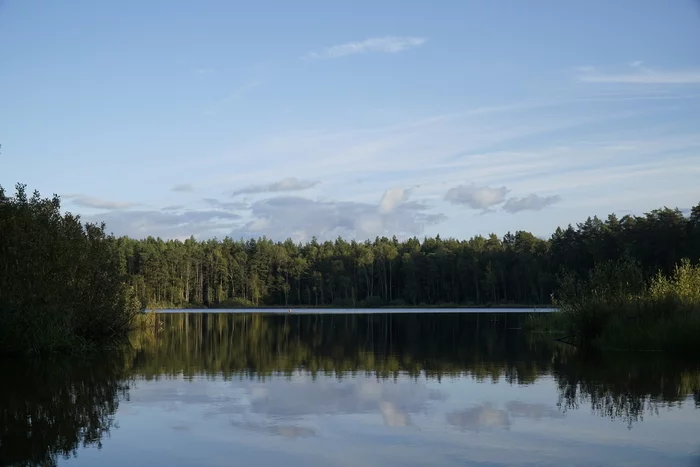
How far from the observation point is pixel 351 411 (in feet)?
43.6

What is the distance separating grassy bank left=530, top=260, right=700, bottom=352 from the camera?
24234mm

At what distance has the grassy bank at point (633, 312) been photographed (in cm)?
2423

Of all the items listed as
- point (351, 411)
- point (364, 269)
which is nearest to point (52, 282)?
point (351, 411)

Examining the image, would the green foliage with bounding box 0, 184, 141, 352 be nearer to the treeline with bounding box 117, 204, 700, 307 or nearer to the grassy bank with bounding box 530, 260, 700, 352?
the grassy bank with bounding box 530, 260, 700, 352

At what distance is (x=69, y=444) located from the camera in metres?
10.6

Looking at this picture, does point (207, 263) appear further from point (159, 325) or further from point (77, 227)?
point (77, 227)

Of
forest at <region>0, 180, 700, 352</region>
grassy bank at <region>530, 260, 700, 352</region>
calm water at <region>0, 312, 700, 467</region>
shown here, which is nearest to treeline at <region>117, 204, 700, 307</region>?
forest at <region>0, 180, 700, 352</region>

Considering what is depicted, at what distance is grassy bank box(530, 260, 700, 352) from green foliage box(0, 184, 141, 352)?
1866 centimetres

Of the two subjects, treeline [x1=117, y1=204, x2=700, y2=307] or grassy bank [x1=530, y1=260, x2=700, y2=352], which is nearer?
grassy bank [x1=530, y1=260, x2=700, y2=352]

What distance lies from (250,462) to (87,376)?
10969mm

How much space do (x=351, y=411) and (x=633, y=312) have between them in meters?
16.8

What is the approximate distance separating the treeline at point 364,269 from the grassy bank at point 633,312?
6870 centimetres

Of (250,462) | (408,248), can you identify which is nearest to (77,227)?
(250,462)

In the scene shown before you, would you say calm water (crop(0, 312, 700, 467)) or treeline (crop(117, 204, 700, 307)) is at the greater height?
treeline (crop(117, 204, 700, 307))
